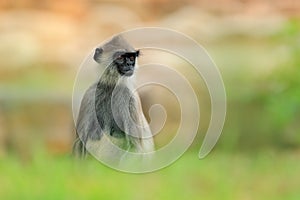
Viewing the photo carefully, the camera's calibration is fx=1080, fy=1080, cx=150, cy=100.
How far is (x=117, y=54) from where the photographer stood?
48.7 inches

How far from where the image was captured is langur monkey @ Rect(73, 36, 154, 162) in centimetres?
124

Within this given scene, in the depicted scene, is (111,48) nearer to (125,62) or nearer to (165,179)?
(125,62)

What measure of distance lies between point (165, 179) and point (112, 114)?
1.01 m

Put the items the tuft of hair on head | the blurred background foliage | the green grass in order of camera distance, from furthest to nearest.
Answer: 1. the blurred background foliage
2. the green grass
3. the tuft of hair on head

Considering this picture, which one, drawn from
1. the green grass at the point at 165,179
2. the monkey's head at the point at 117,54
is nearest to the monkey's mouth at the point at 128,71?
the monkey's head at the point at 117,54

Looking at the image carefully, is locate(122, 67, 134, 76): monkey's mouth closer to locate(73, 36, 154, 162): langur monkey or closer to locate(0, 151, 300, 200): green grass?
locate(73, 36, 154, 162): langur monkey

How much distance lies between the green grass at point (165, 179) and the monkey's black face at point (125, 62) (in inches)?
4.4

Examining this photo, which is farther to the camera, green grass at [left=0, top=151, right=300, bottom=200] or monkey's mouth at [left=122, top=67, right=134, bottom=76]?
green grass at [left=0, top=151, right=300, bottom=200]

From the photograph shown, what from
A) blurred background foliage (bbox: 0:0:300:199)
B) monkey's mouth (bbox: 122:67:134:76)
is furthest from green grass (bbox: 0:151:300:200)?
monkey's mouth (bbox: 122:67:134:76)

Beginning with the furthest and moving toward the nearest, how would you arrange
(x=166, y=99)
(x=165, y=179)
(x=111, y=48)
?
(x=166, y=99), (x=165, y=179), (x=111, y=48)

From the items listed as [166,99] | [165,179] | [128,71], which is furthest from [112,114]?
[166,99]

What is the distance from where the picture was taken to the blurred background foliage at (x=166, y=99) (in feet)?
7.60

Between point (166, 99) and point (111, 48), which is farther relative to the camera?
point (166, 99)

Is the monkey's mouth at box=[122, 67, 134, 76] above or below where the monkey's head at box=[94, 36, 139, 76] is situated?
below
